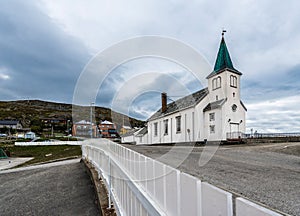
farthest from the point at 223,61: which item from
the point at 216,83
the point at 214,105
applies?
the point at 214,105

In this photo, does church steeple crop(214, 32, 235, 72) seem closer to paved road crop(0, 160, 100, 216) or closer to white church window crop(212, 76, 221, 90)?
white church window crop(212, 76, 221, 90)

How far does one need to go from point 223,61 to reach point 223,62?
0.43 feet

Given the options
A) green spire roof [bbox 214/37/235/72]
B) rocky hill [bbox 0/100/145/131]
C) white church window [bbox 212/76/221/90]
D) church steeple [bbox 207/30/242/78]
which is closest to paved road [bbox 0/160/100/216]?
rocky hill [bbox 0/100/145/131]

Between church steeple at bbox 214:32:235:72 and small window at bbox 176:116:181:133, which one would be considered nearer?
church steeple at bbox 214:32:235:72

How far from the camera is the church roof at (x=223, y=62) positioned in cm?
2311

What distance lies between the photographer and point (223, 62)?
23672mm

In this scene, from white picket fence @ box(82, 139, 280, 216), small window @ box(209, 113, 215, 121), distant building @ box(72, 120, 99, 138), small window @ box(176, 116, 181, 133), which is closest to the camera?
white picket fence @ box(82, 139, 280, 216)

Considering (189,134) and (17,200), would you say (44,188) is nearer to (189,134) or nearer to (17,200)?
(17,200)

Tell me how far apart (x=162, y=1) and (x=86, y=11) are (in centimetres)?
263

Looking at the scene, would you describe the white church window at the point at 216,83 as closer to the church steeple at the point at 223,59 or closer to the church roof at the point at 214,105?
the church steeple at the point at 223,59

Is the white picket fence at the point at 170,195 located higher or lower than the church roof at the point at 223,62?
lower

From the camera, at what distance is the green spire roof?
76.5 ft

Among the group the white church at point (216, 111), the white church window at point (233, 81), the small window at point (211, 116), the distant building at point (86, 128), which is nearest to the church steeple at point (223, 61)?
the white church at point (216, 111)

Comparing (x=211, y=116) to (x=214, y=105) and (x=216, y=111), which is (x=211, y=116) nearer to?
(x=216, y=111)
